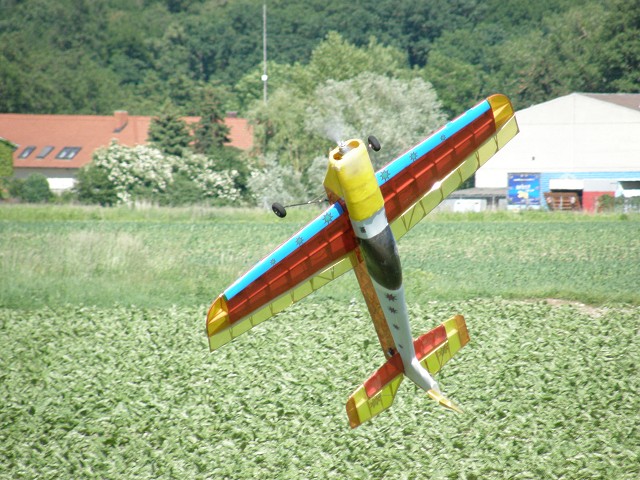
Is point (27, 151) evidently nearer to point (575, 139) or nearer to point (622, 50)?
point (622, 50)

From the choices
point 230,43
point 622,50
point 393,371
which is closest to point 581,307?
point 393,371

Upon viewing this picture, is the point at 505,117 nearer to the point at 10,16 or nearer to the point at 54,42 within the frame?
the point at 54,42

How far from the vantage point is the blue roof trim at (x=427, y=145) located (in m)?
Result: 8.12

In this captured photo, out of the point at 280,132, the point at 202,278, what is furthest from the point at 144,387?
the point at 280,132

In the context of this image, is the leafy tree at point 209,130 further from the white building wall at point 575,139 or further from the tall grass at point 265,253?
the white building wall at point 575,139

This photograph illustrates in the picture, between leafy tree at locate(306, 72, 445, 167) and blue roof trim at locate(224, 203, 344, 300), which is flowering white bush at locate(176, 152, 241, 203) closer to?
leafy tree at locate(306, 72, 445, 167)

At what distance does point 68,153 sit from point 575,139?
46.8m

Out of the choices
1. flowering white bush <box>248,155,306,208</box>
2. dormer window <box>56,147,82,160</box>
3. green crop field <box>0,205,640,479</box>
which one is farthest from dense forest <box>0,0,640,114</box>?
green crop field <box>0,205,640,479</box>

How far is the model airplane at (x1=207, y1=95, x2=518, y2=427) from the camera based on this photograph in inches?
292

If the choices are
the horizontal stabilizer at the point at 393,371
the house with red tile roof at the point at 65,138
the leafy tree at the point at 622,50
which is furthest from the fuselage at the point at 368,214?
the house with red tile roof at the point at 65,138

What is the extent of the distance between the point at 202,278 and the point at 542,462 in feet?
35.7

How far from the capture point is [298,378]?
12727mm

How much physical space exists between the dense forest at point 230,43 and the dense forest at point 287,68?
19 cm

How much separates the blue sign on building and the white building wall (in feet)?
1.60
